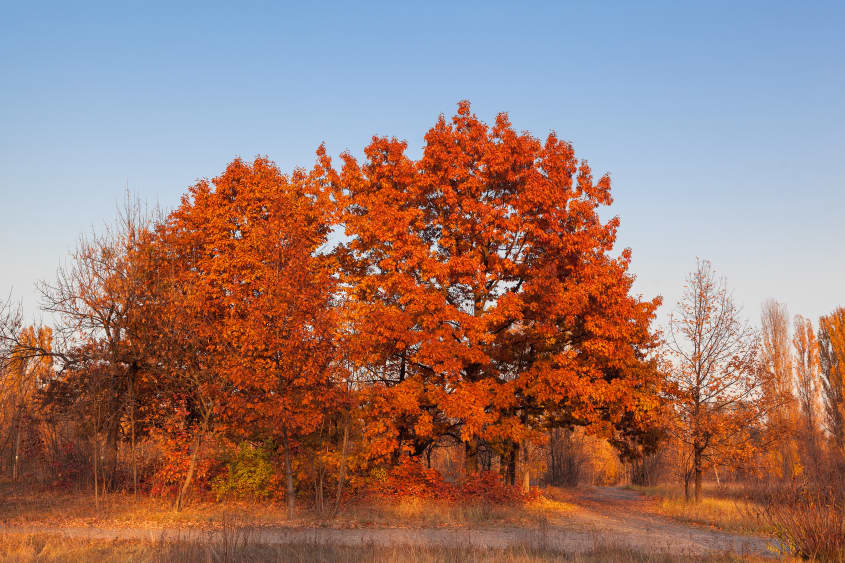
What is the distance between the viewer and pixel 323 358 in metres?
15.7

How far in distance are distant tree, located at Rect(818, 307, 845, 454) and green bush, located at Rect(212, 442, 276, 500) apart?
32988mm

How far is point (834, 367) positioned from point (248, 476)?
3669 centimetres

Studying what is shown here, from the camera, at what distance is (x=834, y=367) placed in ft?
124

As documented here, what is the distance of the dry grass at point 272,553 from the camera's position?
8797 millimetres

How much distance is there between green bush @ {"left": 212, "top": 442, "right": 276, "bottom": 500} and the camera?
61.1 feet

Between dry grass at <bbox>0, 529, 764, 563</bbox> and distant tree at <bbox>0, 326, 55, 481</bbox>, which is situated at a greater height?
distant tree at <bbox>0, 326, 55, 481</bbox>

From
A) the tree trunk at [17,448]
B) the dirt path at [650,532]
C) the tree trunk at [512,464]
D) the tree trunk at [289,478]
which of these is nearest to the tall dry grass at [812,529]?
the dirt path at [650,532]

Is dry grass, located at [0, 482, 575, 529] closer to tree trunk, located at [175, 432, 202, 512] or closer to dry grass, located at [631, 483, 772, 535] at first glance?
tree trunk, located at [175, 432, 202, 512]

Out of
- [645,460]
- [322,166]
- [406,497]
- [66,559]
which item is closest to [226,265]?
[322,166]

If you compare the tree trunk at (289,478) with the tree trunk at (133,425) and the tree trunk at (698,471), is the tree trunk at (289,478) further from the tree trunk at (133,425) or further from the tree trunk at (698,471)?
the tree trunk at (698,471)

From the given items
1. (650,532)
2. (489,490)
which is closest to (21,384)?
(489,490)

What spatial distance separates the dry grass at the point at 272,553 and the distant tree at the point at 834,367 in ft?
109

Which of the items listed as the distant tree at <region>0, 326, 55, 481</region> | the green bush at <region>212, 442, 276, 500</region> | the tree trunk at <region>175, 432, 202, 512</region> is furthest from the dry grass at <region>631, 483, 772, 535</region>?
the distant tree at <region>0, 326, 55, 481</region>

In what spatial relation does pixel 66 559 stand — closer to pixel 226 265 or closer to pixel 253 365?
pixel 253 365
